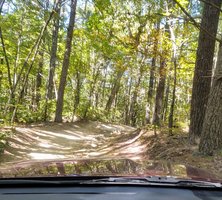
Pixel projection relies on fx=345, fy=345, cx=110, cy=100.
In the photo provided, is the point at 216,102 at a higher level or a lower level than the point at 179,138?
higher

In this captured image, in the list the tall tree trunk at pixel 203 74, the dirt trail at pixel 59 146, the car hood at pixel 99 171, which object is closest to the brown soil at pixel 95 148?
the dirt trail at pixel 59 146

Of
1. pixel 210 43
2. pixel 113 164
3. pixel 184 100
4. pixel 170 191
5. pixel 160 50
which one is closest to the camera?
pixel 170 191

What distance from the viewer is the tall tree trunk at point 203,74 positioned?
1010 cm

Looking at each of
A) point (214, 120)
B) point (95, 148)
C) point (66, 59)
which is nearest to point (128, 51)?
point (66, 59)

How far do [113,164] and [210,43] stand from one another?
8316 mm

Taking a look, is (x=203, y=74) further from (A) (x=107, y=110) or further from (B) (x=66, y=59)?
(A) (x=107, y=110)

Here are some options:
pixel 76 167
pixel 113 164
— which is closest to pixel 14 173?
pixel 76 167

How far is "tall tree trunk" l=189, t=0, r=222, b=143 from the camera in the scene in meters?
10.1

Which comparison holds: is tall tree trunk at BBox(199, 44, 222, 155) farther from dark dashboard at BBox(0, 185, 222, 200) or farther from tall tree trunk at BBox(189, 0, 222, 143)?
dark dashboard at BBox(0, 185, 222, 200)

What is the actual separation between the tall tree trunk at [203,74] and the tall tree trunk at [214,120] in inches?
67.4

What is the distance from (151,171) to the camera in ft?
7.75

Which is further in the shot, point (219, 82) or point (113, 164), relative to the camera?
point (219, 82)

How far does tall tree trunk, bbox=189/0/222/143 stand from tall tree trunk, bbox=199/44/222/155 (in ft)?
5.62

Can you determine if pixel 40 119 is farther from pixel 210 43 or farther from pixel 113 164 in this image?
pixel 113 164
